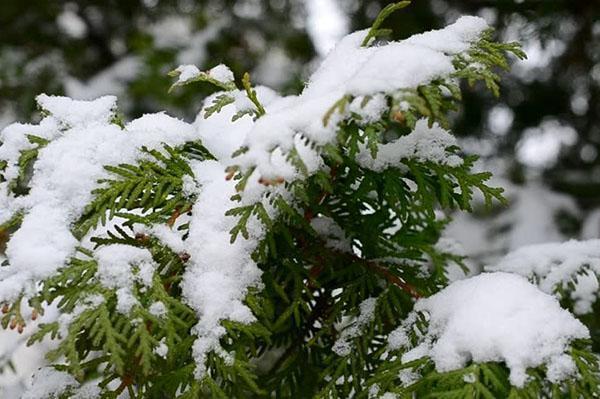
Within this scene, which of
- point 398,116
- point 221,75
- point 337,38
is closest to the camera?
point 398,116

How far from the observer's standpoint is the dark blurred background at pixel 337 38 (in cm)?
288

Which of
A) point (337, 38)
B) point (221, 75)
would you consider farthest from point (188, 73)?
point (337, 38)

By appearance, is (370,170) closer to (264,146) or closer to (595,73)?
(264,146)

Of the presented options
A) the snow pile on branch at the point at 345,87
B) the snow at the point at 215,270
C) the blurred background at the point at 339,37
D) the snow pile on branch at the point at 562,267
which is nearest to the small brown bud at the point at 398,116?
the snow pile on branch at the point at 345,87

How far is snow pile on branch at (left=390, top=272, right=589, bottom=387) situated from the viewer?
100 centimetres

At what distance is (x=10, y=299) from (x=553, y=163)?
3330mm

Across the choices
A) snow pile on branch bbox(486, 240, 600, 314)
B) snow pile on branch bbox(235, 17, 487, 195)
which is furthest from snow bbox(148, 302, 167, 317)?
snow pile on branch bbox(486, 240, 600, 314)

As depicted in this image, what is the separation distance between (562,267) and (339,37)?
84.2 inches

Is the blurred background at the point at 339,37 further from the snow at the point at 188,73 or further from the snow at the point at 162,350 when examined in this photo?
the snow at the point at 162,350

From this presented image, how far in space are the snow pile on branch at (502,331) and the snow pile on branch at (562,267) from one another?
0.37 metres

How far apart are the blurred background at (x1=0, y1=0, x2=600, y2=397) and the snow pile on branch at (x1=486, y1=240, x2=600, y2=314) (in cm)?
101

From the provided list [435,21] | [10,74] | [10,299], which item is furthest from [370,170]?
[10,74]

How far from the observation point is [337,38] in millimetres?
3311

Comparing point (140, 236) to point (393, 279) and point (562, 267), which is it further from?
point (562, 267)
